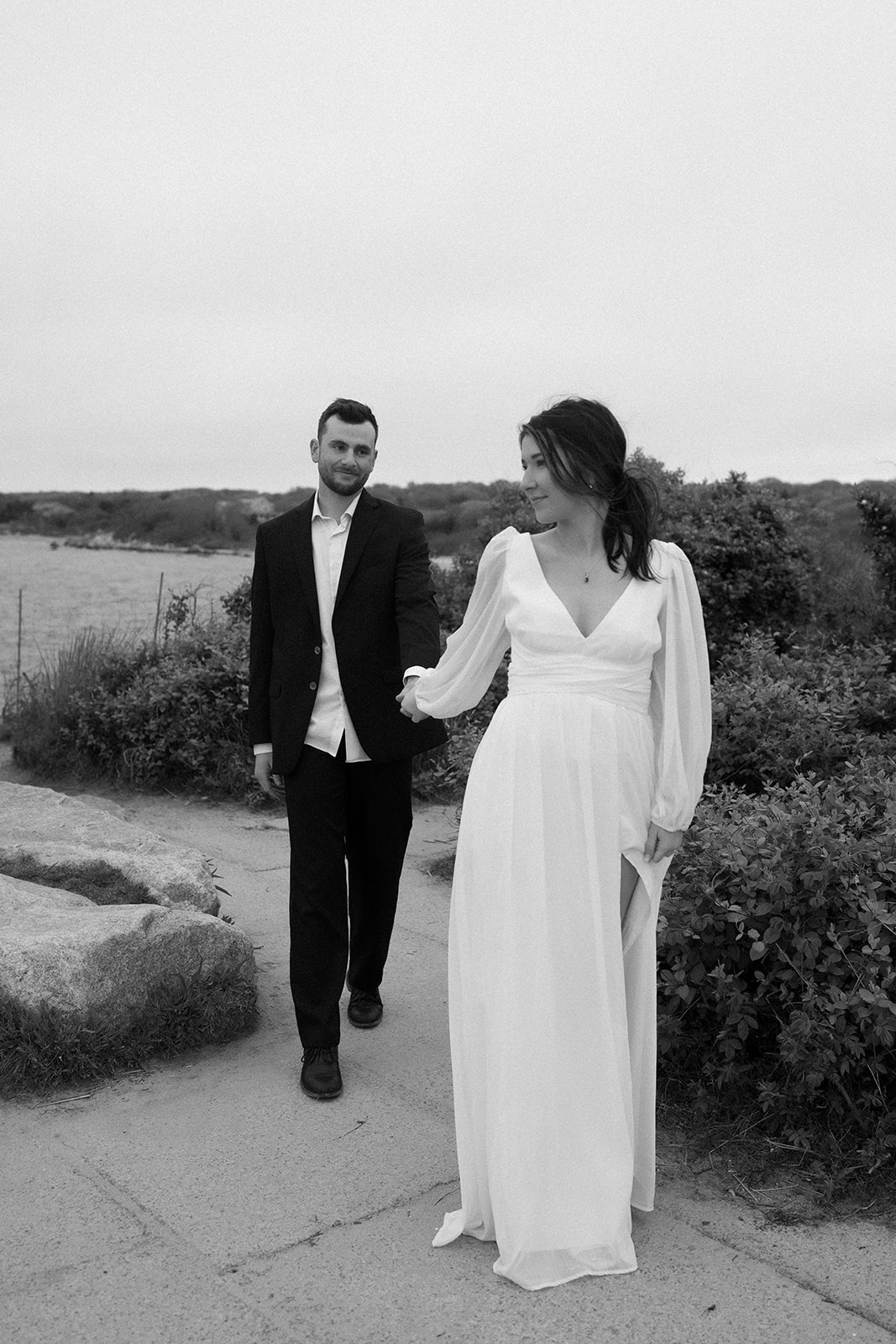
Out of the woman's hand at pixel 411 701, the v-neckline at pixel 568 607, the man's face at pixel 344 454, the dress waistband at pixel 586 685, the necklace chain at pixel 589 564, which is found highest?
the man's face at pixel 344 454

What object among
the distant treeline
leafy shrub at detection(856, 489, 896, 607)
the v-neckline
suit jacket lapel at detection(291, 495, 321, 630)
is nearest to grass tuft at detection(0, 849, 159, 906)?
suit jacket lapel at detection(291, 495, 321, 630)

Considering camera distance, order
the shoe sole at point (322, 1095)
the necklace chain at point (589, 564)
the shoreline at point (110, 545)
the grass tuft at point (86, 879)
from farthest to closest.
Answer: the shoreline at point (110, 545)
the grass tuft at point (86, 879)
the shoe sole at point (322, 1095)
the necklace chain at point (589, 564)

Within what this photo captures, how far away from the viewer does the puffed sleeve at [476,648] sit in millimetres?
3668

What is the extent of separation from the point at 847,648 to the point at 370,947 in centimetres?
524

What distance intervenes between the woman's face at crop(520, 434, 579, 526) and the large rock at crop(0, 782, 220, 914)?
274 cm

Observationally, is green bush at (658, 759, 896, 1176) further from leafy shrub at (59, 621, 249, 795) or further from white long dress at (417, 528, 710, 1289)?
leafy shrub at (59, 621, 249, 795)

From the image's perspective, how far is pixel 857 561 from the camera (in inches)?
475

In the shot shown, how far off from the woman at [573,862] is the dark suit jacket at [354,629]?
1.11 metres

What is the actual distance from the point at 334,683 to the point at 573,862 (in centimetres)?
156

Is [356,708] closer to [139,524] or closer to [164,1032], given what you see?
[164,1032]

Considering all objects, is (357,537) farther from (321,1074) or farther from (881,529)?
(881,529)

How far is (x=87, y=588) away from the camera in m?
20.3

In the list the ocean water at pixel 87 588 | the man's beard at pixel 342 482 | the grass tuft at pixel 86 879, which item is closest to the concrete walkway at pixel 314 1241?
the grass tuft at pixel 86 879

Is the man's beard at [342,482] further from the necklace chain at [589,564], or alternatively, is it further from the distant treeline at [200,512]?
the distant treeline at [200,512]
